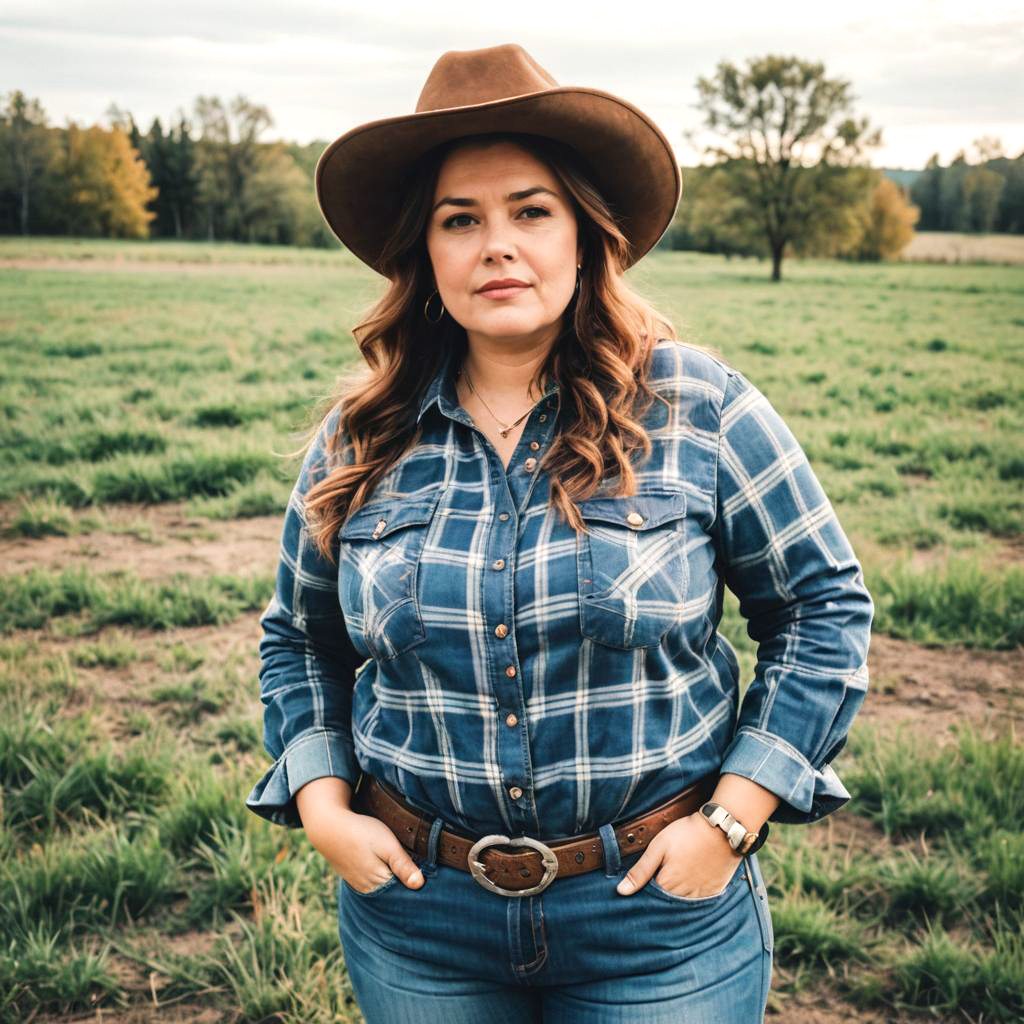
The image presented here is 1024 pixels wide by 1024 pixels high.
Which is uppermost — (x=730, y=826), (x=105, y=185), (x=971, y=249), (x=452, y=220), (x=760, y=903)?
(x=105, y=185)

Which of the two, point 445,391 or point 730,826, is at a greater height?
point 445,391

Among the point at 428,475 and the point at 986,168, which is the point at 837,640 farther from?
the point at 986,168

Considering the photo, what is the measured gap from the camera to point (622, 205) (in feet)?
6.52

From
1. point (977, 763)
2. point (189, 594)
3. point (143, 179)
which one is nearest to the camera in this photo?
point (977, 763)

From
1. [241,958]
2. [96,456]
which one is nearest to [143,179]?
[96,456]

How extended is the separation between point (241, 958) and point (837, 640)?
185 centimetres

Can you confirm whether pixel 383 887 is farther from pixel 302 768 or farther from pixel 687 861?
pixel 687 861

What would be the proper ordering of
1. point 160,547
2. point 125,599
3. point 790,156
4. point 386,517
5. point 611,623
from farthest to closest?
point 790,156 < point 160,547 < point 125,599 < point 386,517 < point 611,623

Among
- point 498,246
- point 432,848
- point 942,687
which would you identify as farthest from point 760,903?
point 942,687

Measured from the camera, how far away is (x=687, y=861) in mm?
1563

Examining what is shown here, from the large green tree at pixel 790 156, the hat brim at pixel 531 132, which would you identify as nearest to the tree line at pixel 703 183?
the large green tree at pixel 790 156

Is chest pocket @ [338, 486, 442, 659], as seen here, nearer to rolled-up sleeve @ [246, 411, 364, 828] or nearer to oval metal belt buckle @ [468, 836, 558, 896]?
rolled-up sleeve @ [246, 411, 364, 828]

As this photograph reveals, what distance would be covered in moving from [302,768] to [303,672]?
201 millimetres

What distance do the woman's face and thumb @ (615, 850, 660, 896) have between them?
0.95 meters
